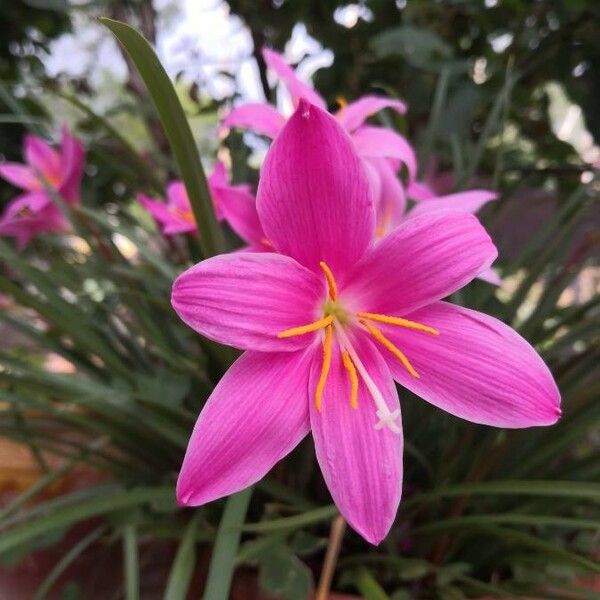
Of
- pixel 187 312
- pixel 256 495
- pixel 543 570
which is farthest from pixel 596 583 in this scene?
pixel 187 312

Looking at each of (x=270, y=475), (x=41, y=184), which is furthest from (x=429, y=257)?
(x=41, y=184)

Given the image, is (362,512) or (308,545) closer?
(362,512)

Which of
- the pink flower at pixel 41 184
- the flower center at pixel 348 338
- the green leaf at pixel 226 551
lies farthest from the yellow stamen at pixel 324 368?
the pink flower at pixel 41 184

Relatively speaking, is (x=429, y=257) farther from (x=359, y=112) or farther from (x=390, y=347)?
(x=359, y=112)

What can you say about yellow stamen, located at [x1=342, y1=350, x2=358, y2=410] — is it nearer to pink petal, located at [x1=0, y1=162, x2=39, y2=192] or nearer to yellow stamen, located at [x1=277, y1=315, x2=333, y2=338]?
yellow stamen, located at [x1=277, y1=315, x2=333, y2=338]

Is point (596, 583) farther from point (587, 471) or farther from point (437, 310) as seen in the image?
point (437, 310)

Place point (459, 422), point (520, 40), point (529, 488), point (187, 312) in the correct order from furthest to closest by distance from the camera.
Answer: point (520, 40), point (459, 422), point (529, 488), point (187, 312)
